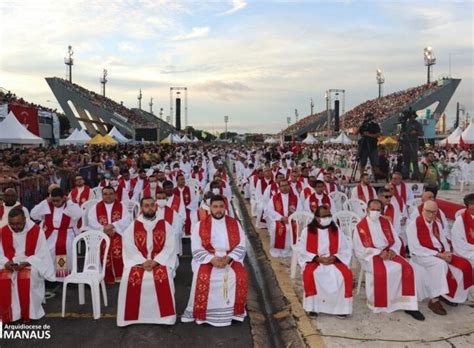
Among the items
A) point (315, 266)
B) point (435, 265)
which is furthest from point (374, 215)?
point (315, 266)

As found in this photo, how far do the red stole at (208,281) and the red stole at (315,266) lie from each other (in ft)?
2.38

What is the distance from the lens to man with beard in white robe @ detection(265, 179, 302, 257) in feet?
28.4

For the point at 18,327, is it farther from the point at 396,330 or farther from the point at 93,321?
the point at 396,330

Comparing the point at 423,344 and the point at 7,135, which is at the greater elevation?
the point at 7,135

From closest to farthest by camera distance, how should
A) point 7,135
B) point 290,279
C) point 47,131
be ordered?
point 290,279, point 7,135, point 47,131

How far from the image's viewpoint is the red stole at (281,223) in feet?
28.5

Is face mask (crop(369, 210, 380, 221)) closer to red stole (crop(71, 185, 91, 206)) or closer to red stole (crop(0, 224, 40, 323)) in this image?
red stole (crop(0, 224, 40, 323))

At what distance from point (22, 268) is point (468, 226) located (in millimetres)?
5450

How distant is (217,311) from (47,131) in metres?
26.8

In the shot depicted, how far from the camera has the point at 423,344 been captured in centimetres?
477

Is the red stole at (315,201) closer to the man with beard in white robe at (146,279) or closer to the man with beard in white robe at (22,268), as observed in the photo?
the man with beard in white robe at (146,279)

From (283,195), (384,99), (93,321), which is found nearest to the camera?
(93,321)

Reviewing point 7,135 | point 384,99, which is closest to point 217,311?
point 7,135

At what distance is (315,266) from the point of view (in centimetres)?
567
